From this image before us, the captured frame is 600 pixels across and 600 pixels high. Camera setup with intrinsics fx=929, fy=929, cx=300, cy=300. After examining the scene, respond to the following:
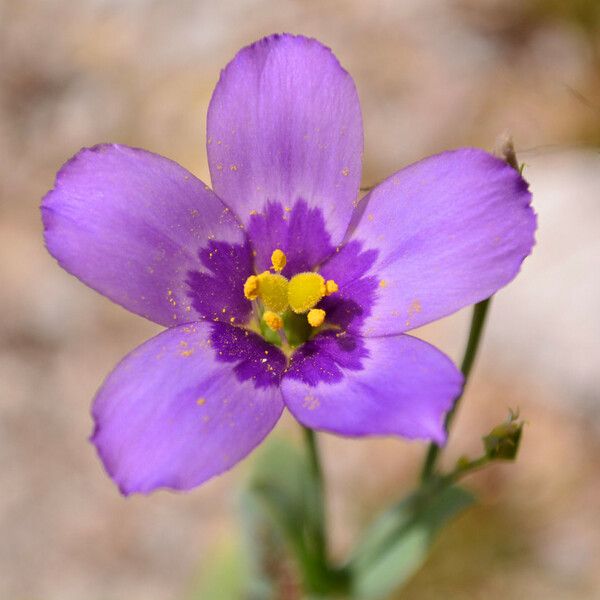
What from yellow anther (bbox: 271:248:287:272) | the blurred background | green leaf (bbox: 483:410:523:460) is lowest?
the blurred background

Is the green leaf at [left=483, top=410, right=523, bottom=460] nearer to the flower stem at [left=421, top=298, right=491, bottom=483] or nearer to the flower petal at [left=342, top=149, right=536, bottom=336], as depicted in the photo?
the flower stem at [left=421, top=298, right=491, bottom=483]

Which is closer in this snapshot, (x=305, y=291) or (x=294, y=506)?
(x=305, y=291)

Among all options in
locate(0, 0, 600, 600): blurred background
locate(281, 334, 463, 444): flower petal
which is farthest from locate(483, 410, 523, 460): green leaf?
locate(0, 0, 600, 600): blurred background

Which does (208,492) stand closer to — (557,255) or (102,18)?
(557,255)

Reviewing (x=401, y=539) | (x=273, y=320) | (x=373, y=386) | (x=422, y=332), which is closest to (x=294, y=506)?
(x=401, y=539)

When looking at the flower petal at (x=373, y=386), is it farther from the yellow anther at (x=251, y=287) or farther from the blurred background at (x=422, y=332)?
the blurred background at (x=422, y=332)

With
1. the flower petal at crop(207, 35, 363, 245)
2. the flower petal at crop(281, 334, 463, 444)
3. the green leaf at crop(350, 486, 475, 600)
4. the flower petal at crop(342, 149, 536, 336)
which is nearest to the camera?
the flower petal at crop(281, 334, 463, 444)

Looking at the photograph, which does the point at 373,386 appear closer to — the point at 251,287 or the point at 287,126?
the point at 251,287
